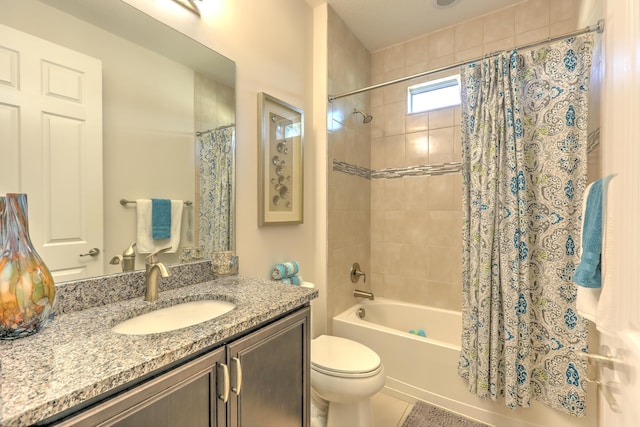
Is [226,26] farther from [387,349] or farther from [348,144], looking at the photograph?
[387,349]

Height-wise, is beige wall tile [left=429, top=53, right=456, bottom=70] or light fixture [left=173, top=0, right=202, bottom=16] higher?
beige wall tile [left=429, top=53, right=456, bottom=70]

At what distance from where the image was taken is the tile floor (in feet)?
5.63

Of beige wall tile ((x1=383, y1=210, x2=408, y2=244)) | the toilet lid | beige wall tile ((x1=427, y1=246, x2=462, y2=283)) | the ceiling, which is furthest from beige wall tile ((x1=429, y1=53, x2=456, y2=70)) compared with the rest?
the toilet lid

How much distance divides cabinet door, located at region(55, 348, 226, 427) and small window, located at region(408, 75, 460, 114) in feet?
8.22

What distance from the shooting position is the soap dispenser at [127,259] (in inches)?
39.3

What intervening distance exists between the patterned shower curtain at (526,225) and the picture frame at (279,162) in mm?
1107

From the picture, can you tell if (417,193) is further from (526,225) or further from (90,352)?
(90,352)

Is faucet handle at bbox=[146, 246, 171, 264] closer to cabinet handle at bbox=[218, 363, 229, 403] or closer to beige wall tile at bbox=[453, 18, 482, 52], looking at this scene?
cabinet handle at bbox=[218, 363, 229, 403]

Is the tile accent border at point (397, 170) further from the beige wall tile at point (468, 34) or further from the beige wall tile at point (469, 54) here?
the beige wall tile at point (468, 34)

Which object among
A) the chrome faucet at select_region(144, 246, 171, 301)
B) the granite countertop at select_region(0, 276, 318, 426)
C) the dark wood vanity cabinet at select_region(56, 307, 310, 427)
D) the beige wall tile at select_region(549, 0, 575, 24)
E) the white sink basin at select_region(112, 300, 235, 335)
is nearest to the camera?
the granite countertop at select_region(0, 276, 318, 426)

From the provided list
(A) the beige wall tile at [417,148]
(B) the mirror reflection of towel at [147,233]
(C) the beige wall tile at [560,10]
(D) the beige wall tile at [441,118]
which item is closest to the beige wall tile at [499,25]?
(C) the beige wall tile at [560,10]

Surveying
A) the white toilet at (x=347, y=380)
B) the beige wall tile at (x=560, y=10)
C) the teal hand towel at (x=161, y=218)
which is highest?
the beige wall tile at (x=560, y=10)

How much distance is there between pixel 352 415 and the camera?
4.92ft

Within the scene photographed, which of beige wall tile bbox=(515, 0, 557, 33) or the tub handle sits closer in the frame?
beige wall tile bbox=(515, 0, 557, 33)
